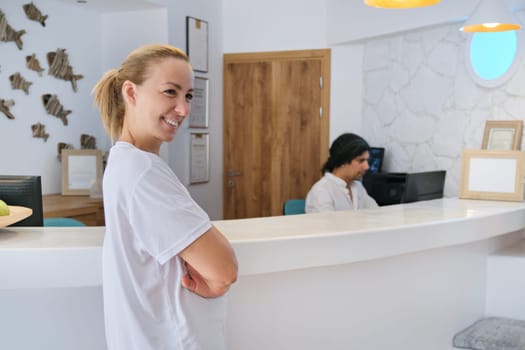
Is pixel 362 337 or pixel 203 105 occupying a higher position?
pixel 203 105

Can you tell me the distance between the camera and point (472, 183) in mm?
3521

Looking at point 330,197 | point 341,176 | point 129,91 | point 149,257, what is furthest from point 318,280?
point 341,176

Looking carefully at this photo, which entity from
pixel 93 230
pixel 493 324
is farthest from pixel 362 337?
pixel 93 230

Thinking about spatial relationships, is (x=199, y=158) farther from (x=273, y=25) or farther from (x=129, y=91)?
(x=129, y=91)

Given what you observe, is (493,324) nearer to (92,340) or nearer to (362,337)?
(362,337)

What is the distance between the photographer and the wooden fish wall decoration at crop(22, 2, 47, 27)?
14.5 feet

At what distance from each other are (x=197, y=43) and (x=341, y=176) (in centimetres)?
241

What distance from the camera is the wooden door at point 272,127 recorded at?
5.59 m

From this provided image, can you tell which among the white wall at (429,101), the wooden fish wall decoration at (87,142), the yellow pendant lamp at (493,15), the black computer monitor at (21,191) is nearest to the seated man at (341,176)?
the yellow pendant lamp at (493,15)

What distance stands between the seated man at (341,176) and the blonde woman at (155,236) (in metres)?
2.16

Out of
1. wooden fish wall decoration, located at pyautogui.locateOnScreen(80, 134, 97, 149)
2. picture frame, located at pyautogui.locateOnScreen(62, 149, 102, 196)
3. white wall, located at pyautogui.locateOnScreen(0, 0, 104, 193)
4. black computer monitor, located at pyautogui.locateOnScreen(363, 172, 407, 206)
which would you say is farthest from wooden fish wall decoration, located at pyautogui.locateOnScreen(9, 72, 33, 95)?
black computer monitor, located at pyautogui.locateOnScreen(363, 172, 407, 206)

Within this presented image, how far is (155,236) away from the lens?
49.6 inches

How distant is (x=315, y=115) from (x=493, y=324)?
302 cm

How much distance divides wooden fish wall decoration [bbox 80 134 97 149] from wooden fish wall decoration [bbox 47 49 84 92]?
1.29 ft
